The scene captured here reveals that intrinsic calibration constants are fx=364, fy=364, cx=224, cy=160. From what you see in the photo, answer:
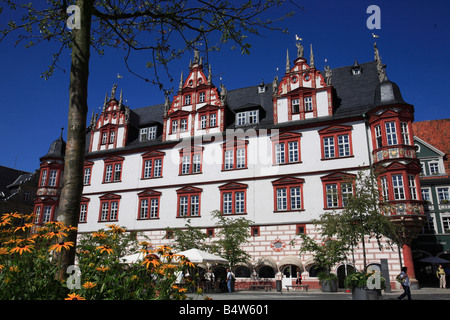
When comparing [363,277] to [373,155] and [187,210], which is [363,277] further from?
[187,210]

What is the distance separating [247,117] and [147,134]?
1043 centimetres

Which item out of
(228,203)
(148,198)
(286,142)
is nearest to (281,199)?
(228,203)

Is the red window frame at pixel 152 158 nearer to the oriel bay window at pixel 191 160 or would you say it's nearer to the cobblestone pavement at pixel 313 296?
the oriel bay window at pixel 191 160

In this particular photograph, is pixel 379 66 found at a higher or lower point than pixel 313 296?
higher

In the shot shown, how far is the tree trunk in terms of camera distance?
17.1ft

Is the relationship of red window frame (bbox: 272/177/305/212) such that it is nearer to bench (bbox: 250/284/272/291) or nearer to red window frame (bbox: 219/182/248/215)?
red window frame (bbox: 219/182/248/215)

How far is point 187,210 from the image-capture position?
1203 inches

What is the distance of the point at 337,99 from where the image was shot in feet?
95.9

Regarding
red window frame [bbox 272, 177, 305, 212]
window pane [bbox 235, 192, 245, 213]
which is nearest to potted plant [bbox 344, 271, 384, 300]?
red window frame [bbox 272, 177, 305, 212]

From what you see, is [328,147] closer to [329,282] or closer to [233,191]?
[233,191]

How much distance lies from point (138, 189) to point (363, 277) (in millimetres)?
23163

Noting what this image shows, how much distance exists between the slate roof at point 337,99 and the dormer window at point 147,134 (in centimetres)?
41

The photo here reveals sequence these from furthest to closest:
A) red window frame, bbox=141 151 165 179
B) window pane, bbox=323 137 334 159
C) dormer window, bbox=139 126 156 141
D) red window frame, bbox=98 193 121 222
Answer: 1. dormer window, bbox=139 126 156 141
2. red window frame, bbox=98 193 121 222
3. red window frame, bbox=141 151 165 179
4. window pane, bbox=323 137 334 159

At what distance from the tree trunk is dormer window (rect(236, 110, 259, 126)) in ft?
82.4
